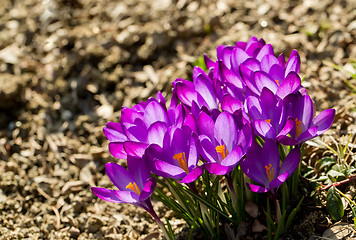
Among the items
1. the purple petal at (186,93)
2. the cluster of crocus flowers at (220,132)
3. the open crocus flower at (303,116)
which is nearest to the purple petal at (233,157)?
the cluster of crocus flowers at (220,132)

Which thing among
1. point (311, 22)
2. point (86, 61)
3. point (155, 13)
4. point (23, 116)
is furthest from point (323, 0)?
point (23, 116)

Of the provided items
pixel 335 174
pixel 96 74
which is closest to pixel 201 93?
pixel 335 174

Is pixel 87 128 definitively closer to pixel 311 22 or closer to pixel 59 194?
pixel 59 194

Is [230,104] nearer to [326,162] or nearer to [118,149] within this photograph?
[118,149]

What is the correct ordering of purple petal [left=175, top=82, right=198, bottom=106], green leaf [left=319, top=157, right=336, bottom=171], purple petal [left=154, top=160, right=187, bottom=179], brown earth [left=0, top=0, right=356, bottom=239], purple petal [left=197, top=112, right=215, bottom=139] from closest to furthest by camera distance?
purple petal [left=154, top=160, right=187, bottom=179] < purple petal [left=197, top=112, right=215, bottom=139] < purple petal [left=175, top=82, right=198, bottom=106] < green leaf [left=319, top=157, right=336, bottom=171] < brown earth [left=0, top=0, right=356, bottom=239]

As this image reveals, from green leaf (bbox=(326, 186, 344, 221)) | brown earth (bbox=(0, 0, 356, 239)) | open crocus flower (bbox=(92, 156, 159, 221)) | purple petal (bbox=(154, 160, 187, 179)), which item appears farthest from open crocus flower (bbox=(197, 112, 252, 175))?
brown earth (bbox=(0, 0, 356, 239))

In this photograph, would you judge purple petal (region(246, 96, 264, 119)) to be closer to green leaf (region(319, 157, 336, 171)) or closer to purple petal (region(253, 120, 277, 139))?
purple petal (region(253, 120, 277, 139))
